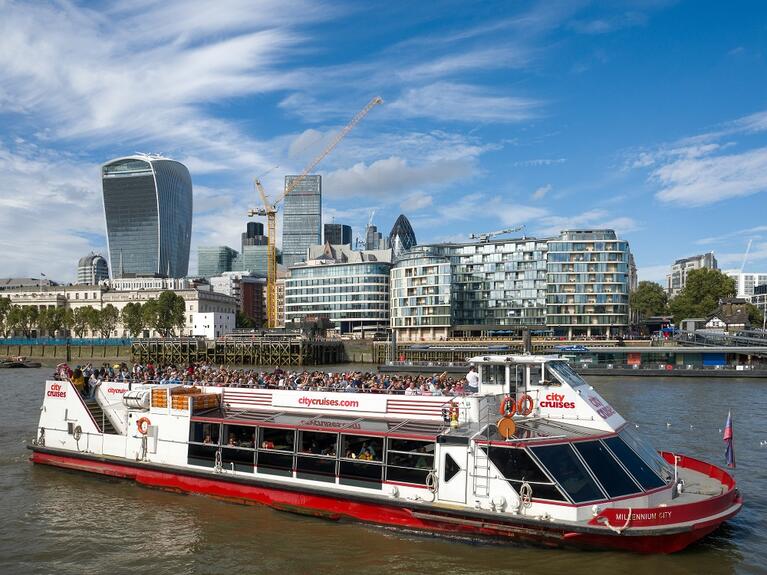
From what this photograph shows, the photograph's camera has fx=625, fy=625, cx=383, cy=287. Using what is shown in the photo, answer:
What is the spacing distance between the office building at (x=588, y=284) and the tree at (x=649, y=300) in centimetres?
3375

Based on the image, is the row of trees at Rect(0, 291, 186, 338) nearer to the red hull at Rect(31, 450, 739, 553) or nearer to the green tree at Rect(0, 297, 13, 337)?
the green tree at Rect(0, 297, 13, 337)

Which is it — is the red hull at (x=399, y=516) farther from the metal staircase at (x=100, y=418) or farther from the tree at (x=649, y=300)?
the tree at (x=649, y=300)

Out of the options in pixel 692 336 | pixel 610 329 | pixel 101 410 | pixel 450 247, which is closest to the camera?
pixel 101 410

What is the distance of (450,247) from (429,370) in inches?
2190

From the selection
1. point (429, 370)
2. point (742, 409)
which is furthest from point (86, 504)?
point (429, 370)

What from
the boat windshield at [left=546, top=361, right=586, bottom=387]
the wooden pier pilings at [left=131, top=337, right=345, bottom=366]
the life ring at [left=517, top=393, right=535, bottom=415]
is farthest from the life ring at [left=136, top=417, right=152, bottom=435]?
the wooden pier pilings at [left=131, top=337, right=345, bottom=366]

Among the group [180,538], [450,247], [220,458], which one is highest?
[450,247]

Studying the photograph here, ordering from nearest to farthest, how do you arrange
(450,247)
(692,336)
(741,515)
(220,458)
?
(741,515) < (220,458) < (692,336) < (450,247)

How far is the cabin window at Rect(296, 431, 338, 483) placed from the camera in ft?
57.2

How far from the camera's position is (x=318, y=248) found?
196125 millimetres

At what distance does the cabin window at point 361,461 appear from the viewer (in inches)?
659

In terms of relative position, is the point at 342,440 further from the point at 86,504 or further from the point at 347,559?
the point at 86,504

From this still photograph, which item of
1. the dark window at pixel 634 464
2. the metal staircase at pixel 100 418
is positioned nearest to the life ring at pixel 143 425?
the metal staircase at pixel 100 418

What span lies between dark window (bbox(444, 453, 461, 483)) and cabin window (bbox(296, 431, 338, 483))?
3.30 m
